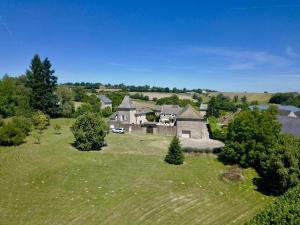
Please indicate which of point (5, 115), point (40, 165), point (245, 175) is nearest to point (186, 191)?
point (245, 175)

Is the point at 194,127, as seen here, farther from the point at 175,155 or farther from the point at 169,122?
the point at 169,122

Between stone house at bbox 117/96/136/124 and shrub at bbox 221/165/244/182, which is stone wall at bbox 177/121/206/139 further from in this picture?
shrub at bbox 221/165/244/182

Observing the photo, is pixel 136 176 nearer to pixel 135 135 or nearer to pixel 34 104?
pixel 135 135

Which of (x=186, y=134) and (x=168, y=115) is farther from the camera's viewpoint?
(x=168, y=115)

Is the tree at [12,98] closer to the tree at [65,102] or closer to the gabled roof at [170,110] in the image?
the tree at [65,102]

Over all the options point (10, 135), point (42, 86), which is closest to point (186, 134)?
point (10, 135)
